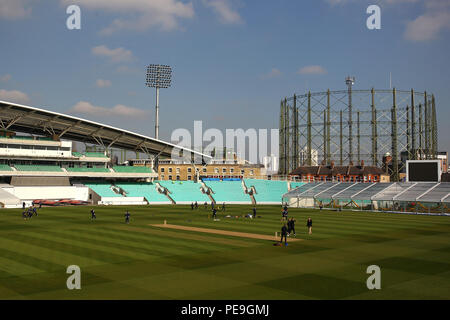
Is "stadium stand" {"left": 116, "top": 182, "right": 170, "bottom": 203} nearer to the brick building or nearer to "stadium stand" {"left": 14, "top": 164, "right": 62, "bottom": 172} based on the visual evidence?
"stadium stand" {"left": 14, "top": 164, "right": 62, "bottom": 172}

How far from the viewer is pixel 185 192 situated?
→ 296ft

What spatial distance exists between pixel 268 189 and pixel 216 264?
2891 inches

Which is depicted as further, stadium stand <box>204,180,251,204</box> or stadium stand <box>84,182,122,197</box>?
stadium stand <box>204,180,251,204</box>

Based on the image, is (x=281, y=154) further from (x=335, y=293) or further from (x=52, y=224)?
(x=335, y=293)

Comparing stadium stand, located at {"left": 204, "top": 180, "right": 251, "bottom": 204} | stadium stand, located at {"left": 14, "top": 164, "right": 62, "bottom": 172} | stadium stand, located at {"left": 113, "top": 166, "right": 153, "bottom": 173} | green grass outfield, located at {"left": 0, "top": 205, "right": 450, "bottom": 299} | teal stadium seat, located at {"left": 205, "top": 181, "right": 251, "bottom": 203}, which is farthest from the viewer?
stadium stand, located at {"left": 113, "top": 166, "right": 153, "bottom": 173}

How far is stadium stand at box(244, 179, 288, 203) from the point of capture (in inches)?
3543

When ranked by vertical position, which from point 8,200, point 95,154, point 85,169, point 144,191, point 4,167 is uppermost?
point 95,154

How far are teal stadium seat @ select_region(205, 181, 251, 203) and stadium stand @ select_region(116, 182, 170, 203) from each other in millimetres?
11485

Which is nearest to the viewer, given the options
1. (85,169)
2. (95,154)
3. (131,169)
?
(85,169)

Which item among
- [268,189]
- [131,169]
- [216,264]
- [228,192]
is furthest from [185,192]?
[216,264]

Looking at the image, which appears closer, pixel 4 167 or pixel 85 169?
pixel 4 167

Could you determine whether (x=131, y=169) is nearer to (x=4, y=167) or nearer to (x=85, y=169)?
(x=85, y=169)

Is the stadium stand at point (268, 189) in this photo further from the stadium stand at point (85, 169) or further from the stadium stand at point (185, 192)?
the stadium stand at point (85, 169)

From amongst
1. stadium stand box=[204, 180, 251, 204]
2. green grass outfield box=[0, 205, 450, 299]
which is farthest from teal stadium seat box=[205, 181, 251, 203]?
green grass outfield box=[0, 205, 450, 299]
